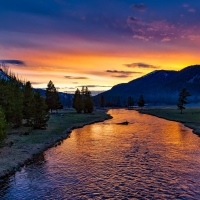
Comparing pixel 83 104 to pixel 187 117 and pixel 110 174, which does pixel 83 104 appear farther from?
pixel 110 174

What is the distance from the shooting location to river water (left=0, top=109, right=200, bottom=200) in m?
22.0

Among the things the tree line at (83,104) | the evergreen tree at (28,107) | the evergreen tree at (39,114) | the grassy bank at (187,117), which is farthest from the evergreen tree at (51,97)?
the evergreen tree at (39,114)

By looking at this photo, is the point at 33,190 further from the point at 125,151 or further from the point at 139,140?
the point at 139,140

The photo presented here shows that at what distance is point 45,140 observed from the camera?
47031mm

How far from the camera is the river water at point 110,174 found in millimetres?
22016

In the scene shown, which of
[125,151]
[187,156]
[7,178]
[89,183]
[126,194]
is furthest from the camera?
[125,151]

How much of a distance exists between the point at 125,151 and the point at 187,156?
29.6ft

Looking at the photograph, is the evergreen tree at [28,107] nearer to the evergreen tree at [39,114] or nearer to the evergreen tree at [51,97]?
the evergreen tree at [39,114]

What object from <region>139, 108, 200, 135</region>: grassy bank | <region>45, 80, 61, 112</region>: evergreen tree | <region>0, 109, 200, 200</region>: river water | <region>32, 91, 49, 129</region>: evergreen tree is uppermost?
<region>45, 80, 61, 112</region>: evergreen tree

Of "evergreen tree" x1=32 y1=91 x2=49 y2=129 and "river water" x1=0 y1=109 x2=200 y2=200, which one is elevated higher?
"evergreen tree" x1=32 y1=91 x2=49 y2=129

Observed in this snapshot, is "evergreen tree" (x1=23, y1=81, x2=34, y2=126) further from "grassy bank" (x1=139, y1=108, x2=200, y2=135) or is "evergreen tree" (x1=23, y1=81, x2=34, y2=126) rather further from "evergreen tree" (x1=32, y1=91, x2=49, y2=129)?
"grassy bank" (x1=139, y1=108, x2=200, y2=135)

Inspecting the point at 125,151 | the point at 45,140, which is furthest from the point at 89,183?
the point at 45,140

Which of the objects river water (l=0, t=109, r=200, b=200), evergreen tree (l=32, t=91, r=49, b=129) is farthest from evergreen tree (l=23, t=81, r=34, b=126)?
river water (l=0, t=109, r=200, b=200)

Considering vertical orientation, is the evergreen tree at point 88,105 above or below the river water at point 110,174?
above
